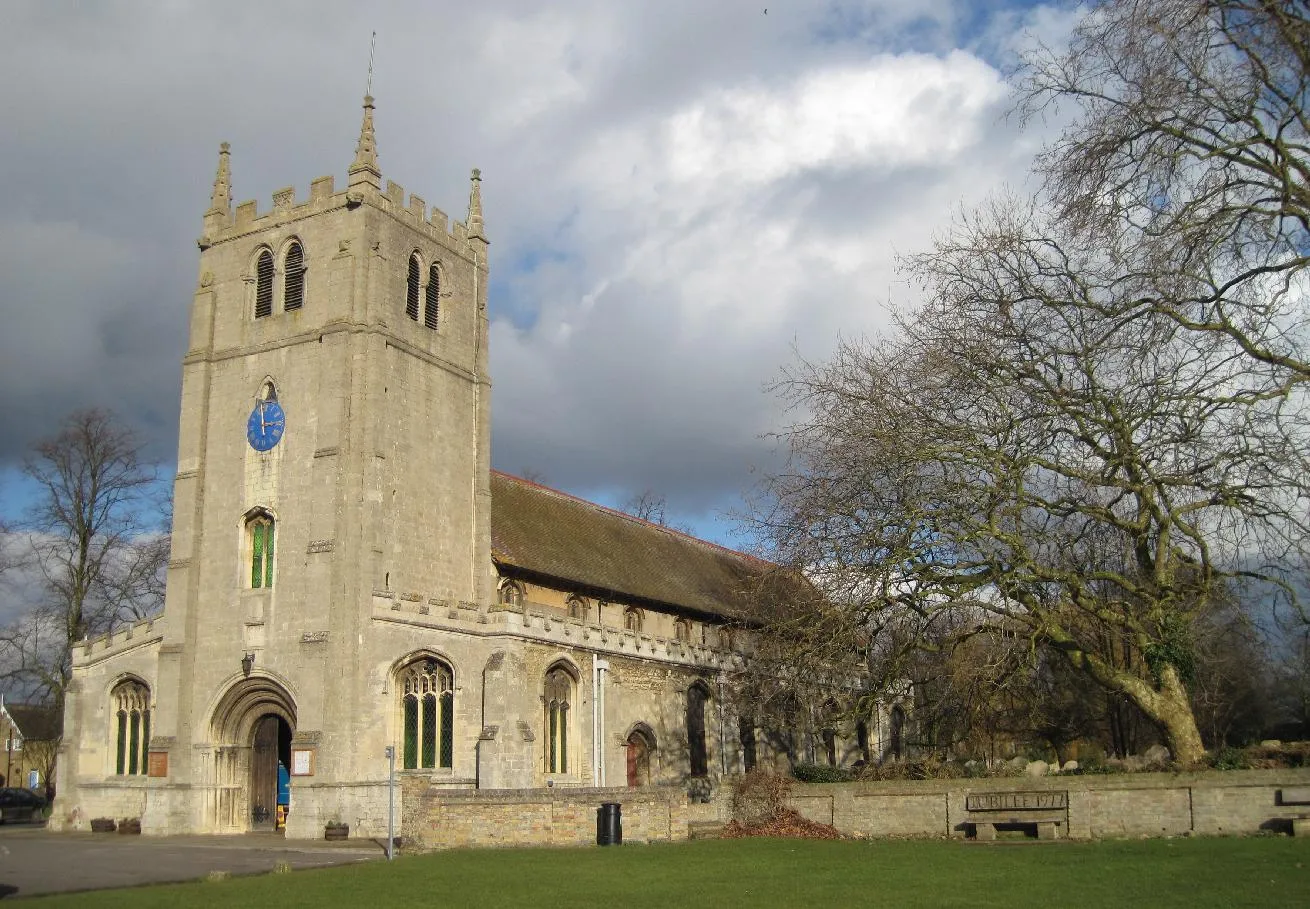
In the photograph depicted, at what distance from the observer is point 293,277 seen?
34.1 meters

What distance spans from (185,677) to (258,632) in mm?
2581

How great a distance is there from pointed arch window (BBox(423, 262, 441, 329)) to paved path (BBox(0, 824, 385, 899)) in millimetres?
14762

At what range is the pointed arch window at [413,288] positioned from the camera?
34188 millimetres

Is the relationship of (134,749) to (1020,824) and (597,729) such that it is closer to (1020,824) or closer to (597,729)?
(597,729)

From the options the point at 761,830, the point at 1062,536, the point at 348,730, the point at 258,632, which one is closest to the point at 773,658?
the point at 761,830

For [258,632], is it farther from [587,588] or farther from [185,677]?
[587,588]

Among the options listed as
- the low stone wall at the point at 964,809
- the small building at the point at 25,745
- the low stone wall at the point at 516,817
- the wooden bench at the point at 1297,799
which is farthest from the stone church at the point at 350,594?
the small building at the point at 25,745

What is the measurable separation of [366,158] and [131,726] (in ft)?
55.8

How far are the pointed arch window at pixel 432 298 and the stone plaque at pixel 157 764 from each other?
13.7 meters

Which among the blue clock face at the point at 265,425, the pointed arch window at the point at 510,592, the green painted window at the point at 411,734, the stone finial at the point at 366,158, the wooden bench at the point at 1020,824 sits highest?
the stone finial at the point at 366,158

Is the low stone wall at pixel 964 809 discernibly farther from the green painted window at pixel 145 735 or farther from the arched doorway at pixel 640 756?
the green painted window at pixel 145 735

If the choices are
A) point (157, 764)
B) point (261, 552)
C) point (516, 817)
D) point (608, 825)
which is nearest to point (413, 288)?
point (261, 552)

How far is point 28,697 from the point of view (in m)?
43.1

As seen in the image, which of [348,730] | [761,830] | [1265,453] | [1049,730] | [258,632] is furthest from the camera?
[1049,730]
